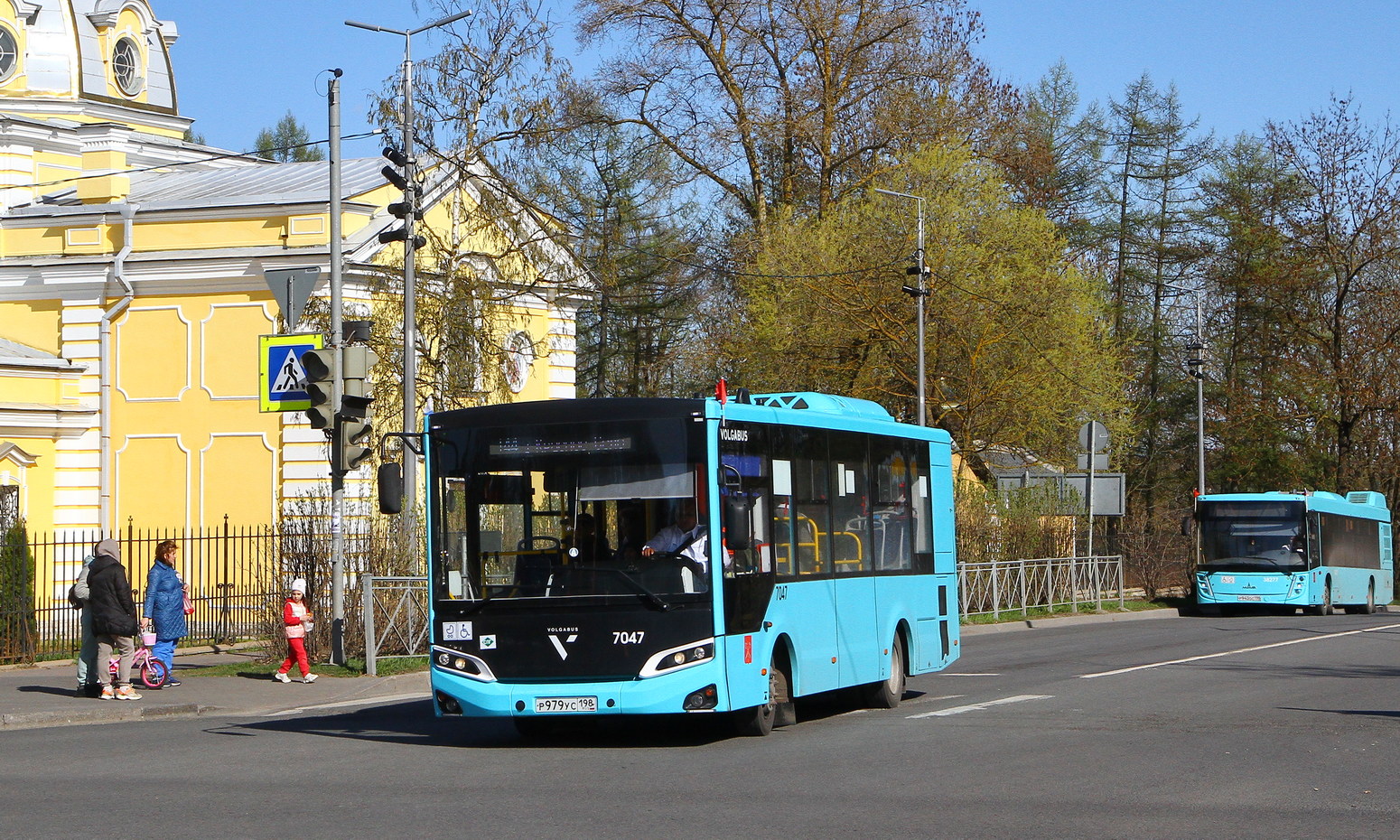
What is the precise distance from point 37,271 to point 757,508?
2702cm

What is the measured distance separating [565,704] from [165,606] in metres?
8.00

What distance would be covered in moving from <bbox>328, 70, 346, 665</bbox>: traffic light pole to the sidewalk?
0.82 meters

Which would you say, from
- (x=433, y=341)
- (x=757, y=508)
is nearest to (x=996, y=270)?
(x=433, y=341)

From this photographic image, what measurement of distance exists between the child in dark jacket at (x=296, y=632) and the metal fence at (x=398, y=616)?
3.89 ft

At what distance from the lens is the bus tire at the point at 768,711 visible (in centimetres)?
1343

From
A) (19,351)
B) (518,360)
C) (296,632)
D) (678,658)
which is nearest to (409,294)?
(296,632)

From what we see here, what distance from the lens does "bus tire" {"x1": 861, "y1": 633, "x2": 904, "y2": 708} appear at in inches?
630

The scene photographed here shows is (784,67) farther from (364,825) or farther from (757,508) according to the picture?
(364,825)

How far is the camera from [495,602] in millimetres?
13047

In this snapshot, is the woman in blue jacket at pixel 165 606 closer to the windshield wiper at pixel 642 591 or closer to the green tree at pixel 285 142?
the windshield wiper at pixel 642 591

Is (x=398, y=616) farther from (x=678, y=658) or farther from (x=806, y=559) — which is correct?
(x=678, y=658)

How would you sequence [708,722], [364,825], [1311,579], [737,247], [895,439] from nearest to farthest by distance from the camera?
[364,825], [708,722], [895,439], [1311,579], [737,247]

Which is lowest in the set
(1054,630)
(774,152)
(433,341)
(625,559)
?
(1054,630)

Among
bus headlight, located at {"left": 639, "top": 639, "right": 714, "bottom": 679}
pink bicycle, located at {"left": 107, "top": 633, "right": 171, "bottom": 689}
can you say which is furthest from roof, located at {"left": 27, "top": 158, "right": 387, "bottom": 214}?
bus headlight, located at {"left": 639, "top": 639, "right": 714, "bottom": 679}
